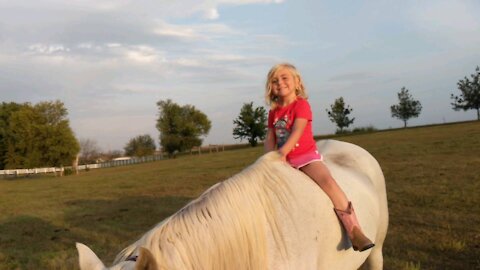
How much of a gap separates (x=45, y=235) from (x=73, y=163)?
42.1 metres

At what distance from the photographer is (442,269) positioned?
556cm

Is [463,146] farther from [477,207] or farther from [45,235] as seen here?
[45,235]

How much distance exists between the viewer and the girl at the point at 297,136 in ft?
10.9

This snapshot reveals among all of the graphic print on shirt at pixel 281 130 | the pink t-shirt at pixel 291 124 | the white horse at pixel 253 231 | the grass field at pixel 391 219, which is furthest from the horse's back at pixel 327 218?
the grass field at pixel 391 219

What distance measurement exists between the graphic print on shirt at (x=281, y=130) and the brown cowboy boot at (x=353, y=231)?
79 centimetres

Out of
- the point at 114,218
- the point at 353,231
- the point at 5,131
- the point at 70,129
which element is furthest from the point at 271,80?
the point at 5,131

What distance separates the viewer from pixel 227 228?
2482 mm

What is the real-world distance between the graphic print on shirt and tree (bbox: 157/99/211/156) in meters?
59.0

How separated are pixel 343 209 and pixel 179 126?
60.0 metres

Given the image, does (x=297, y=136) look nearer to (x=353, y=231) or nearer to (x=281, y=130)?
(x=281, y=130)

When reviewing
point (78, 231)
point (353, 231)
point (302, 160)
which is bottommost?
point (78, 231)

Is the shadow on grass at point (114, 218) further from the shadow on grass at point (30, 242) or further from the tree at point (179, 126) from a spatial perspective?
the tree at point (179, 126)

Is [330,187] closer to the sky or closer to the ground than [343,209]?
closer to the sky

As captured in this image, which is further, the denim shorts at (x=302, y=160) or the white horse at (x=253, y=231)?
the denim shorts at (x=302, y=160)
